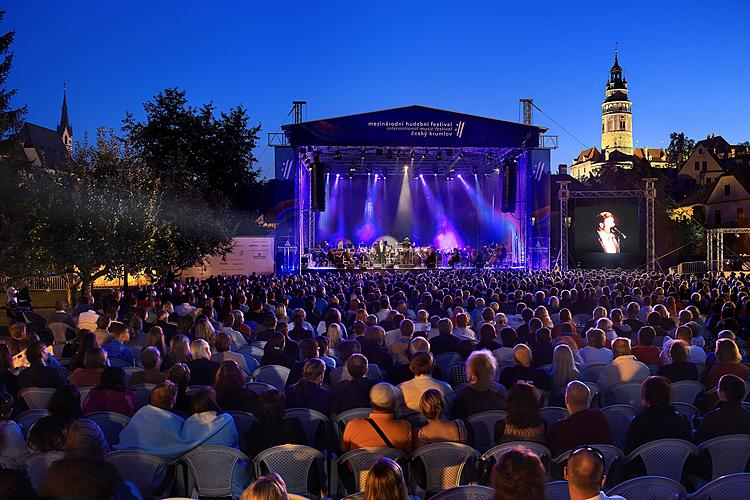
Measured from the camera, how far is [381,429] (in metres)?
4.65

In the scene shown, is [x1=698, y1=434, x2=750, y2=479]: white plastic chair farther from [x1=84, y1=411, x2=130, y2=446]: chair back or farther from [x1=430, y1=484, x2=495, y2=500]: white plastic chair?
[x1=84, y1=411, x2=130, y2=446]: chair back

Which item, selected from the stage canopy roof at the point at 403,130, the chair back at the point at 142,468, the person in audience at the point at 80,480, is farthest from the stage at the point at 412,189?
the person in audience at the point at 80,480

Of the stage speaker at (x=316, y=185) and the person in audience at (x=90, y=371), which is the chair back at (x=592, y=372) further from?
the stage speaker at (x=316, y=185)

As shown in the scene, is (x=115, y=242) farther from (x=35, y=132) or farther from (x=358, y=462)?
(x=35, y=132)

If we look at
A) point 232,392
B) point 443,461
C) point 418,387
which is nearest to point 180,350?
point 232,392

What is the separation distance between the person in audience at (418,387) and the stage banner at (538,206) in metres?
22.1

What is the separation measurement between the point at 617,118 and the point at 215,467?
155 m

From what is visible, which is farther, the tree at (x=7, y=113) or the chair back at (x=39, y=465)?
the tree at (x=7, y=113)

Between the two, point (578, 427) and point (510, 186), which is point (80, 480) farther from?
point (510, 186)

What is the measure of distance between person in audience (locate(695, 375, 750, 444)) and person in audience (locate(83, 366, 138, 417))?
4378 millimetres

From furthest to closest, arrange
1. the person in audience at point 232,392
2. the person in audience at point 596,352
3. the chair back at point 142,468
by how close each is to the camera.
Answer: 1. the person in audience at point 596,352
2. the person in audience at point 232,392
3. the chair back at point 142,468

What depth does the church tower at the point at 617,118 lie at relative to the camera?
147 m

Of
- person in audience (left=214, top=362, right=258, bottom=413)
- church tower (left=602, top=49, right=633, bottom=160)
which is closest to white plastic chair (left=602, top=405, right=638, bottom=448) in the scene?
person in audience (left=214, top=362, right=258, bottom=413)

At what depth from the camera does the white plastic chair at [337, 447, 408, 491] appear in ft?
14.2
